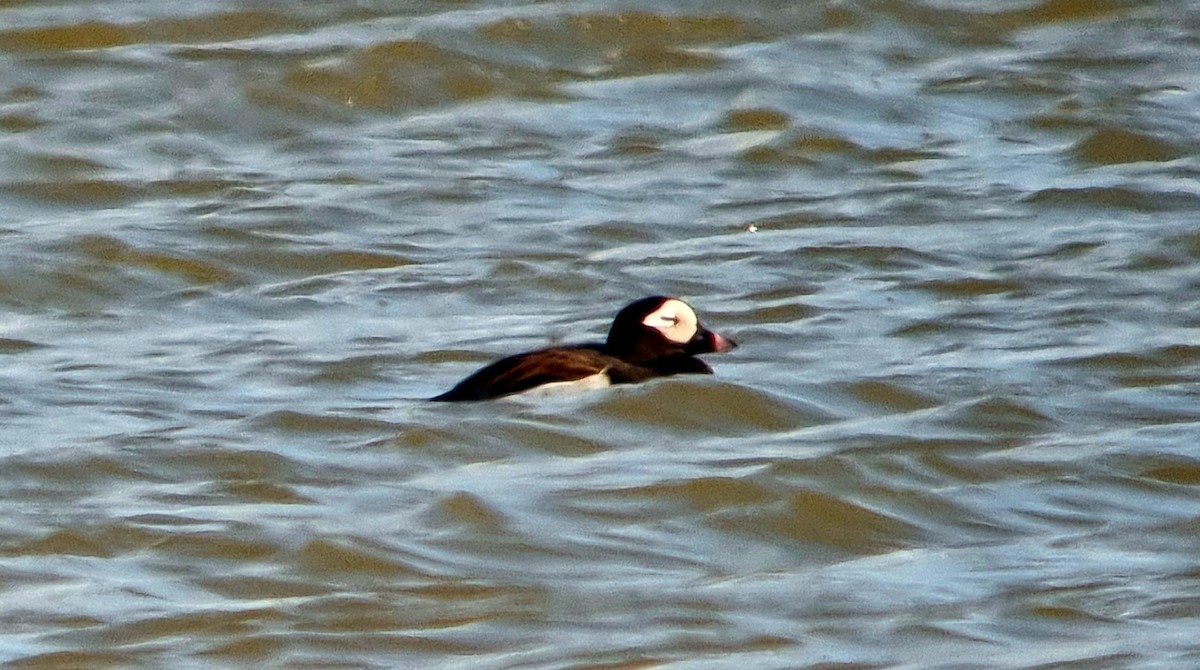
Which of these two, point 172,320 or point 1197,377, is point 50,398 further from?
point 1197,377

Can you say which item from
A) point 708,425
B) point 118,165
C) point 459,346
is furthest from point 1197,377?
point 118,165

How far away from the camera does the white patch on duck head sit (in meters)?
11.0

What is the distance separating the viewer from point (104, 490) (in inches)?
353

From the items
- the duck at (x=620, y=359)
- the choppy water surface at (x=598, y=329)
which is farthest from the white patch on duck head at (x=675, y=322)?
the choppy water surface at (x=598, y=329)

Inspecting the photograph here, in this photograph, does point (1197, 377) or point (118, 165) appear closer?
point (1197, 377)

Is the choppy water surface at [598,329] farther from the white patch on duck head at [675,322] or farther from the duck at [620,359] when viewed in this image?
the white patch on duck head at [675,322]

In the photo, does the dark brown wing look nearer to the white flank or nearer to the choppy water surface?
the white flank

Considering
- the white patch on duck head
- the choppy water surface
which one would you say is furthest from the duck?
the choppy water surface

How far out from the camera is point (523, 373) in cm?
1036

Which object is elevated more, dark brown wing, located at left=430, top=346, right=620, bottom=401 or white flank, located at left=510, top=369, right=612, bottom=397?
dark brown wing, located at left=430, top=346, right=620, bottom=401

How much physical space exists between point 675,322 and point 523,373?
884 mm

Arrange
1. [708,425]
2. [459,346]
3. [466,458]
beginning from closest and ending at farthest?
[466,458] < [708,425] < [459,346]

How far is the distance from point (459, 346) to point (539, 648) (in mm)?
4275

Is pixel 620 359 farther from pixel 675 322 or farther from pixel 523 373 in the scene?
pixel 523 373
